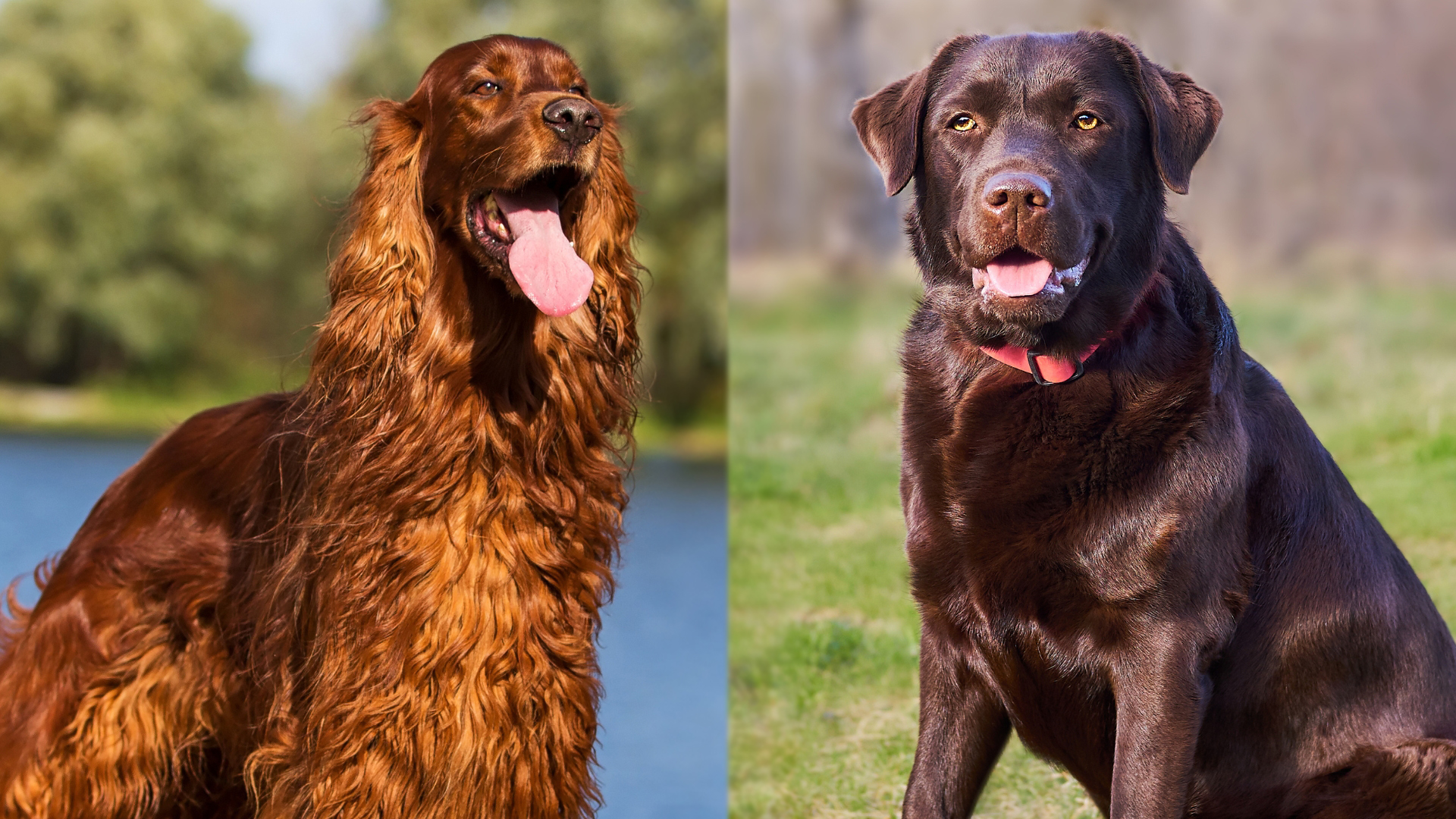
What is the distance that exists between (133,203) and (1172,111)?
58.3ft

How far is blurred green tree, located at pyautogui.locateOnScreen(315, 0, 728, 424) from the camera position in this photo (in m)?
15.6

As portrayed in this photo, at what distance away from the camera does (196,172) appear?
1838 cm

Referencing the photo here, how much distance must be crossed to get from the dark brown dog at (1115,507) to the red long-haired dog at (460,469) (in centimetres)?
68

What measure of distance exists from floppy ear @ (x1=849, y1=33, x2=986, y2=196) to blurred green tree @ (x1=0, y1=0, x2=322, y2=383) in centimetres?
1558

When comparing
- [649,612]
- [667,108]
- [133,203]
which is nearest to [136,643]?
[649,612]

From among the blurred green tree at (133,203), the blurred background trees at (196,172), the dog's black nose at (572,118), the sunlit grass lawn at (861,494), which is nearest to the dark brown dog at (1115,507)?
the sunlit grass lawn at (861,494)

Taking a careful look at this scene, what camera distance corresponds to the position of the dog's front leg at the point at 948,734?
2701mm

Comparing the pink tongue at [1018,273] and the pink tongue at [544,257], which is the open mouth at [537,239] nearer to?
the pink tongue at [544,257]

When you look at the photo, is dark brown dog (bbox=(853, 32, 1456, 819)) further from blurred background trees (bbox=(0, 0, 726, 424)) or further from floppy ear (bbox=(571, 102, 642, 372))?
blurred background trees (bbox=(0, 0, 726, 424))

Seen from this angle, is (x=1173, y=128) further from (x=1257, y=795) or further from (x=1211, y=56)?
(x=1211, y=56)

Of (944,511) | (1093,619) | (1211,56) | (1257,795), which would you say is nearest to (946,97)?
(944,511)

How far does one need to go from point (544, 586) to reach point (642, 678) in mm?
5620

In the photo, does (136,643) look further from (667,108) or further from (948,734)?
(667,108)

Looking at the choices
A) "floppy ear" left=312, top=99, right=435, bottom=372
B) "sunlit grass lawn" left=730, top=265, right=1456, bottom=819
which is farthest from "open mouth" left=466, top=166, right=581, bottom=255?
"sunlit grass lawn" left=730, top=265, right=1456, bottom=819
